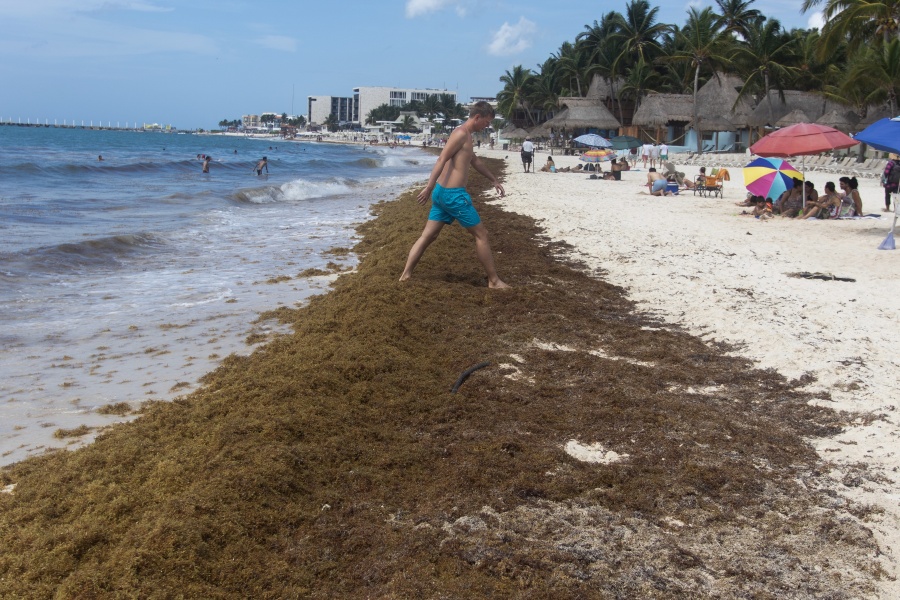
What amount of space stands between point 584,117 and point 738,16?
36.0ft

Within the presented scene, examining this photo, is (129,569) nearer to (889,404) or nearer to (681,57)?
(889,404)

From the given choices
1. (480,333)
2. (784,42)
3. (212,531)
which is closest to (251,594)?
(212,531)

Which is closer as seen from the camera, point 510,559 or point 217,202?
point 510,559

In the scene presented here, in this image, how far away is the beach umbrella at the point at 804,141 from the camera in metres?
13.2

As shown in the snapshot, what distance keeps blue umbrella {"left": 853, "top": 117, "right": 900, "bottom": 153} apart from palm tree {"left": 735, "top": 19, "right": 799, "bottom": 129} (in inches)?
1162

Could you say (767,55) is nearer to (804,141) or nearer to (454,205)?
(804,141)

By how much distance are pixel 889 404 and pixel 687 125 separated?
46.7 m

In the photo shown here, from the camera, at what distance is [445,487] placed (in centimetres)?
345

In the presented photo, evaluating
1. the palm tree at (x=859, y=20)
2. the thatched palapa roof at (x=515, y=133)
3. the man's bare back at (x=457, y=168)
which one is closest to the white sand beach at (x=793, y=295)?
the man's bare back at (x=457, y=168)

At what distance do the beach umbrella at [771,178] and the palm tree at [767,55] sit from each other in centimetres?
2529

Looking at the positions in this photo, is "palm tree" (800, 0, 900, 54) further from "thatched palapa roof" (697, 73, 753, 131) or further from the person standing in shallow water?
the person standing in shallow water

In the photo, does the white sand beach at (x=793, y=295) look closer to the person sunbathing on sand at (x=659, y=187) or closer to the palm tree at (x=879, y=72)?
the person sunbathing on sand at (x=659, y=187)

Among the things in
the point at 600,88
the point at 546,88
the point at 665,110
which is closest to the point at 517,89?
the point at 546,88

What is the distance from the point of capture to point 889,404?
4488 mm
